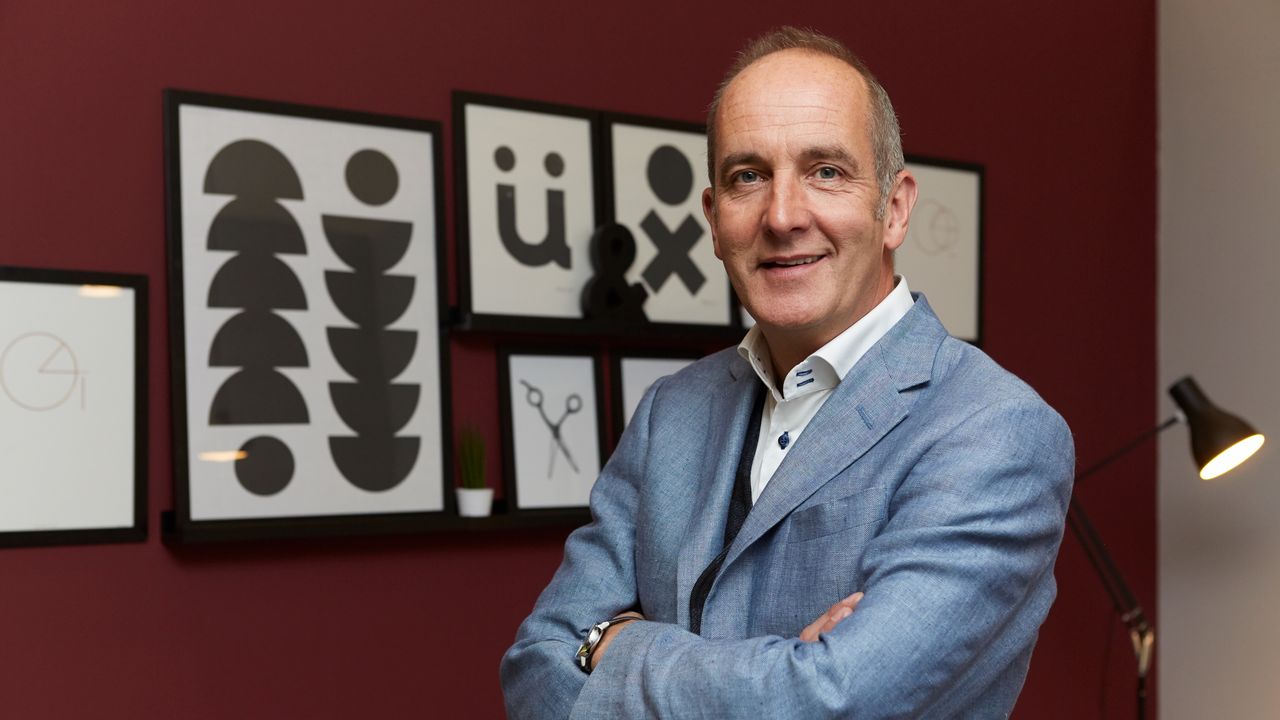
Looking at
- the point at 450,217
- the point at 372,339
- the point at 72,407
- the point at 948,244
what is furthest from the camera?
the point at 948,244

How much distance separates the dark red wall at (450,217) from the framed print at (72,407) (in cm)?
5

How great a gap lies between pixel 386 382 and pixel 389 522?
0.33 metres

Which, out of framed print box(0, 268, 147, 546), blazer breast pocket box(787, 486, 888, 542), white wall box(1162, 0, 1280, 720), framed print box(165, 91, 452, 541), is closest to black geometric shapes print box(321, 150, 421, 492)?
framed print box(165, 91, 452, 541)

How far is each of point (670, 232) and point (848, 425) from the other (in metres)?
1.84

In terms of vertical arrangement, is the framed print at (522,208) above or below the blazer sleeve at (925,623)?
above

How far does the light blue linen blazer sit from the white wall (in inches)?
110

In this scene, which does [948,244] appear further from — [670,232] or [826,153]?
[826,153]

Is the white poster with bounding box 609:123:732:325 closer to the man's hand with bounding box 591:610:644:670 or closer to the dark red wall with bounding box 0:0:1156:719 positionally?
the dark red wall with bounding box 0:0:1156:719

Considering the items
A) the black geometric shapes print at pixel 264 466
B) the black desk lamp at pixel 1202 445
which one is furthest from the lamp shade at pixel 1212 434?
the black geometric shapes print at pixel 264 466

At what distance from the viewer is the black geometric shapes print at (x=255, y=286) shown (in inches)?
119

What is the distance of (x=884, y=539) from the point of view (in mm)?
1724

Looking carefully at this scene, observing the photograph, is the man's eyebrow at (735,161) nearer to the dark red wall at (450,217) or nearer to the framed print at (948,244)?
the dark red wall at (450,217)

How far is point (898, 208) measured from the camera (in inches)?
→ 80.7

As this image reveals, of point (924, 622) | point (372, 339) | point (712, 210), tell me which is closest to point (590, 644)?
point (924, 622)
